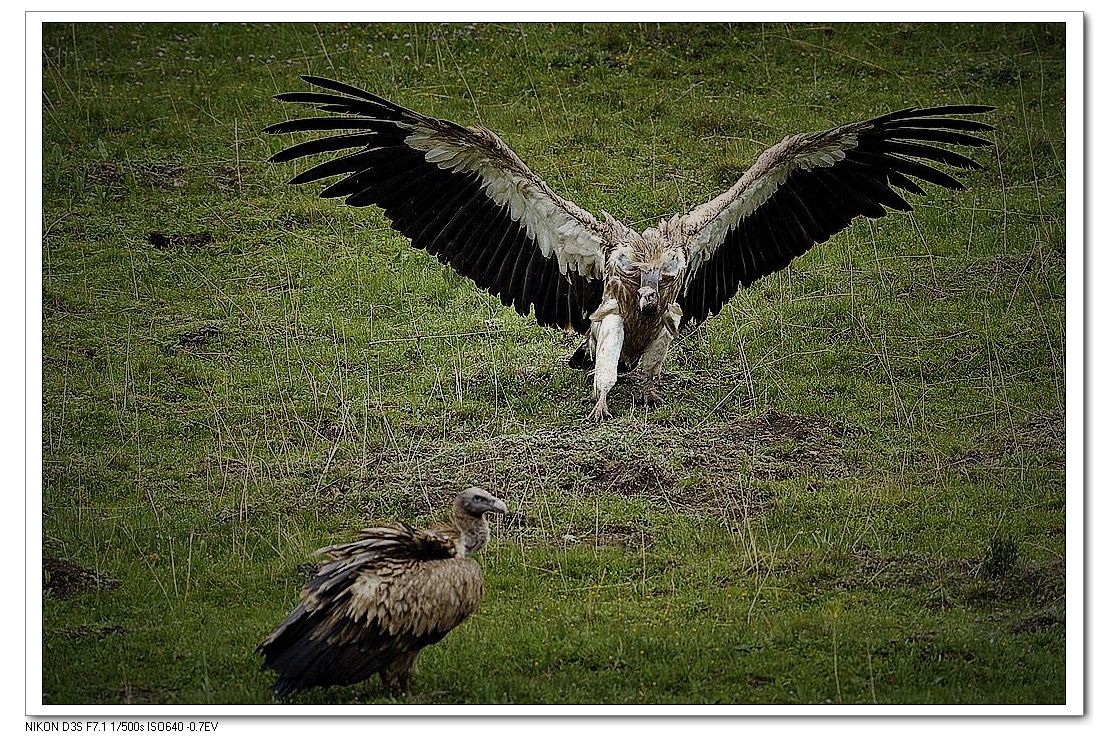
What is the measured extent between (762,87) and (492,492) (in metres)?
3.49

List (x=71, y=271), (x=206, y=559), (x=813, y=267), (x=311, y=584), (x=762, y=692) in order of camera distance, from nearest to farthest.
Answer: (x=311, y=584) → (x=762, y=692) → (x=206, y=559) → (x=71, y=271) → (x=813, y=267)

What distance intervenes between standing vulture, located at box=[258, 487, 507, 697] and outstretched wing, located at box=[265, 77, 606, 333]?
2.00 meters

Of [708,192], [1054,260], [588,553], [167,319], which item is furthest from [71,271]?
[1054,260]

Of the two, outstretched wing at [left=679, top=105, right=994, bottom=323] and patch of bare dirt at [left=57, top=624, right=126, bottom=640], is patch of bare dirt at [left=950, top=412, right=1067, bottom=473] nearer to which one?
outstretched wing at [left=679, top=105, right=994, bottom=323]

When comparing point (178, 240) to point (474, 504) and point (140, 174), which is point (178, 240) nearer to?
point (140, 174)

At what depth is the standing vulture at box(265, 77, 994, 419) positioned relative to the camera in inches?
280

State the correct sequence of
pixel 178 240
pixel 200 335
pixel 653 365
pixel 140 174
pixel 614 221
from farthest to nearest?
pixel 140 174 → pixel 178 240 → pixel 200 335 → pixel 653 365 → pixel 614 221

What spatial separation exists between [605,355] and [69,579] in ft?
9.52

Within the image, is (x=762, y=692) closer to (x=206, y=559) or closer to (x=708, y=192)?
(x=206, y=559)

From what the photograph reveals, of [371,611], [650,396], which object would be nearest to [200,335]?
[650,396]

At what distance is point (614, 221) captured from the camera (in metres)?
7.48

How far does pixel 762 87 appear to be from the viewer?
908 centimetres

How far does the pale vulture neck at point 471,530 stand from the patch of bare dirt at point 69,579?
6.26 ft

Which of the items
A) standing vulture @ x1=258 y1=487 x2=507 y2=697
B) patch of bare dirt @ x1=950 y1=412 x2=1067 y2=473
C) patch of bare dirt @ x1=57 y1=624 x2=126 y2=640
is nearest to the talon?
patch of bare dirt @ x1=950 y1=412 x2=1067 y2=473
